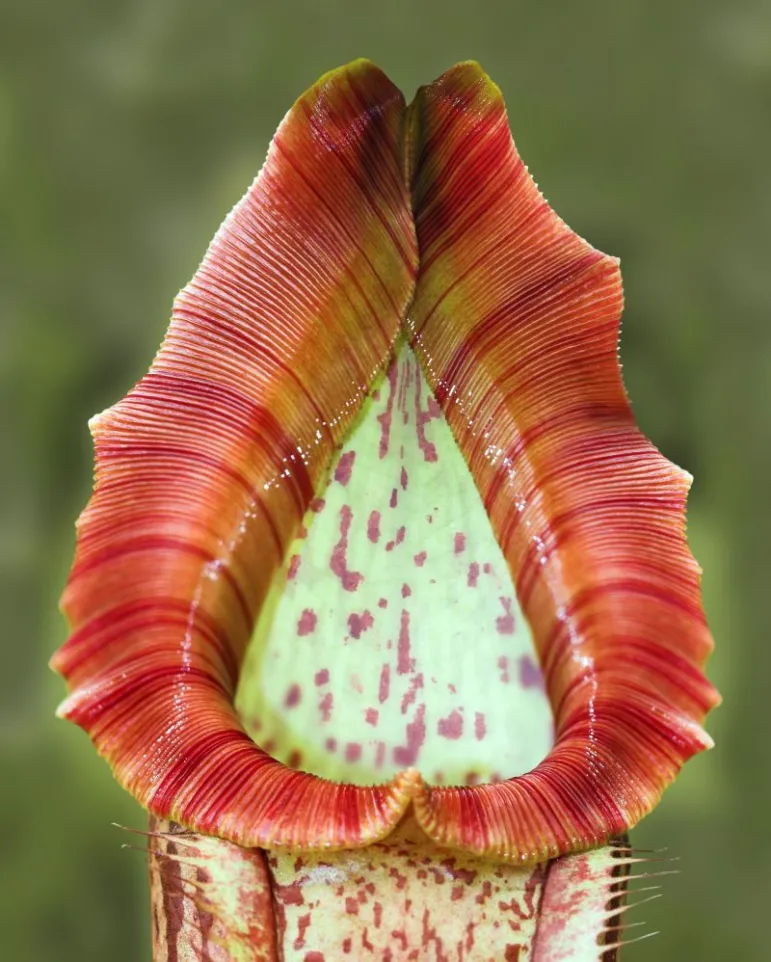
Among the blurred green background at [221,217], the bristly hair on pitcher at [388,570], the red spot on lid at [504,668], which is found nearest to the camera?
the bristly hair on pitcher at [388,570]

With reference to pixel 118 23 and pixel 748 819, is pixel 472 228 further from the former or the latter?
pixel 748 819

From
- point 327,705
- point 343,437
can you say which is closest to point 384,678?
point 327,705

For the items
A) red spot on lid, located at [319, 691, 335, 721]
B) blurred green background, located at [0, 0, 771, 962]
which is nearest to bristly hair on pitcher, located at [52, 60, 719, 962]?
red spot on lid, located at [319, 691, 335, 721]

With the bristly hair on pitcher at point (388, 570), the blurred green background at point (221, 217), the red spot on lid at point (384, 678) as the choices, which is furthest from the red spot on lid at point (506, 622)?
the blurred green background at point (221, 217)

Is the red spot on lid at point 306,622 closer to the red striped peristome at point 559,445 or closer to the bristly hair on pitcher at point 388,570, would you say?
the bristly hair on pitcher at point 388,570

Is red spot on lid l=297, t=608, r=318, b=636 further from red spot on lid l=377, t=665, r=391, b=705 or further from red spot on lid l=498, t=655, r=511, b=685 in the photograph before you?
red spot on lid l=498, t=655, r=511, b=685

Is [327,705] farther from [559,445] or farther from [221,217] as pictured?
[221,217]
